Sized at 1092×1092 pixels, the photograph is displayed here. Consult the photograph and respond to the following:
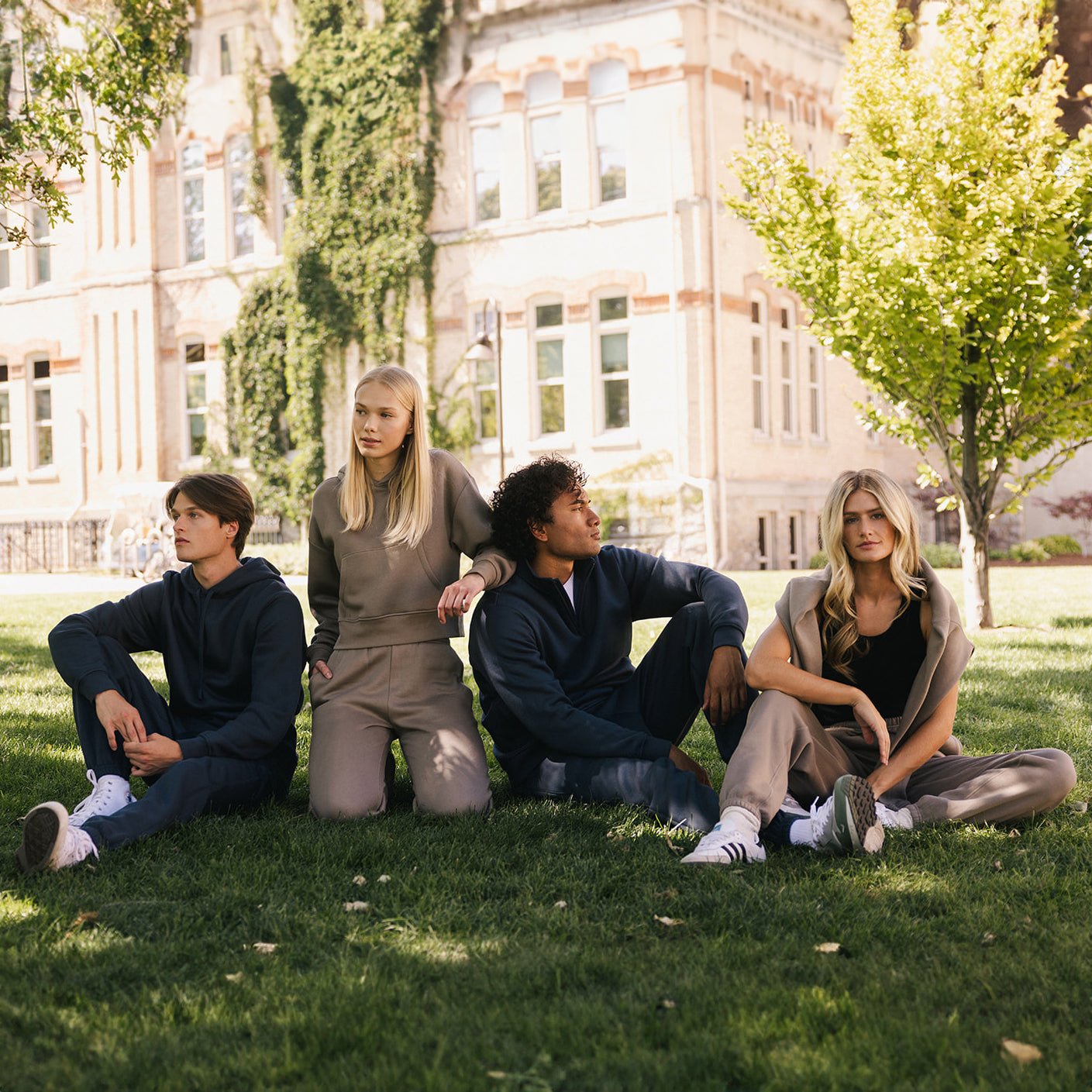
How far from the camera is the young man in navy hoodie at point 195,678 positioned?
4316 mm

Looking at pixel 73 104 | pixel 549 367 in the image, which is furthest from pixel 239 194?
pixel 73 104

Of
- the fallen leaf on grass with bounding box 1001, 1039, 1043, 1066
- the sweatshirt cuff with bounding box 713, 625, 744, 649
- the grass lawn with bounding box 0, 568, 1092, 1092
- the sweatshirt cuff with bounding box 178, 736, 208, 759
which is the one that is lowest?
the fallen leaf on grass with bounding box 1001, 1039, 1043, 1066

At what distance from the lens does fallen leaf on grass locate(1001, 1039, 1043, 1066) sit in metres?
2.49

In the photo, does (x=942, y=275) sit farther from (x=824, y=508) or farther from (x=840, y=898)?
(x=840, y=898)

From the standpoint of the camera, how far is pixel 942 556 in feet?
72.0

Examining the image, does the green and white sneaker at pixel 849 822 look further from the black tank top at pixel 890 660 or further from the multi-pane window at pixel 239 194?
the multi-pane window at pixel 239 194

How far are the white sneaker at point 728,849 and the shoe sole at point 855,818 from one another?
0.25 metres

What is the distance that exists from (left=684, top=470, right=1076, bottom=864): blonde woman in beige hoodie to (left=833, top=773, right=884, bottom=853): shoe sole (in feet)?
0.18

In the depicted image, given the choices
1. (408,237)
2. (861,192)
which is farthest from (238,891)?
(408,237)

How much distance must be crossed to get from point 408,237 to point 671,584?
17.7 m

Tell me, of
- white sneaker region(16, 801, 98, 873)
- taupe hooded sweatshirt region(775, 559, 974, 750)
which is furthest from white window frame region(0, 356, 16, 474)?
taupe hooded sweatshirt region(775, 559, 974, 750)

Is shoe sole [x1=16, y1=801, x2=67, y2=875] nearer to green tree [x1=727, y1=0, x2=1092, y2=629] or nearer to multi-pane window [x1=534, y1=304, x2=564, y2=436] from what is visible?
green tree [x1=727, y1=0, x2=1092, y2=629]

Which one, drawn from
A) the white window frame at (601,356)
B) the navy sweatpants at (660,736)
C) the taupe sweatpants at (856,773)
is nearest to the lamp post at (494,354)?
the white window frame at (601,356)

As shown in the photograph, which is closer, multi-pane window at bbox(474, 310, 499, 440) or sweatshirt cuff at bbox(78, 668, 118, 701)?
sweatshirt cuff at bbox(78, 668, 118, 701)
